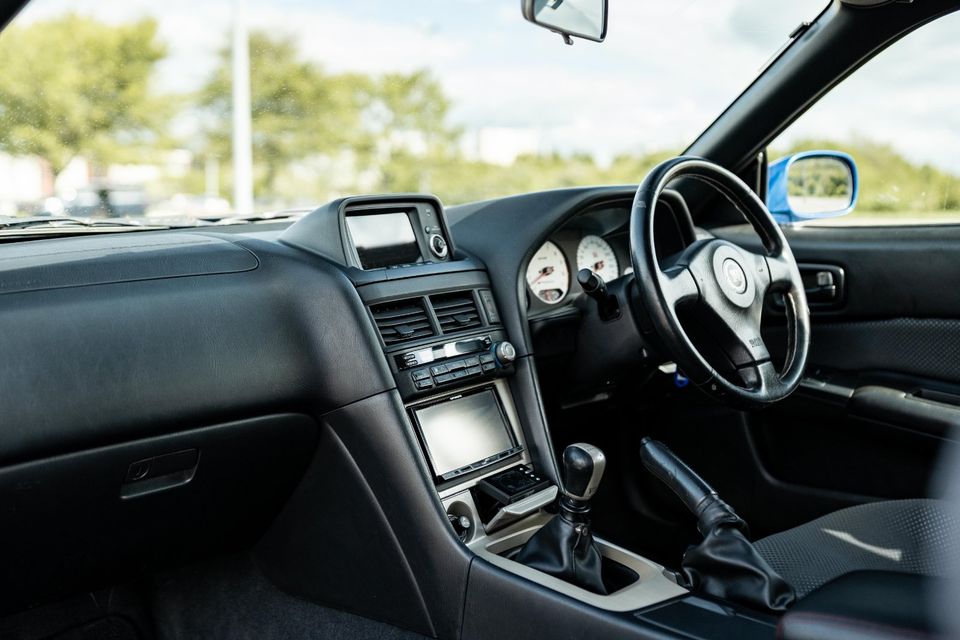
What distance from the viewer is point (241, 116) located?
31.5ft

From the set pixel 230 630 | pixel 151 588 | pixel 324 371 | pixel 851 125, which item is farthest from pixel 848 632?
pixel 851 125

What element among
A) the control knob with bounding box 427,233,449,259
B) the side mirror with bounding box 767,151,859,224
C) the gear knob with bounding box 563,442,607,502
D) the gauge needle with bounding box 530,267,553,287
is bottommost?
the gear knob with bounding box 563,442,607,502

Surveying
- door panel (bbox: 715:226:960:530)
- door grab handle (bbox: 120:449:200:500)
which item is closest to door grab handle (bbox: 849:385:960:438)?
door panel (bbox: 715:226:960:530)

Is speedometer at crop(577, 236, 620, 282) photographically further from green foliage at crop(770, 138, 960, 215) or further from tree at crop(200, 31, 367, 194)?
tree at crop(200, 31, 367, 194)

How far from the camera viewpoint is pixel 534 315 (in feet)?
7.75

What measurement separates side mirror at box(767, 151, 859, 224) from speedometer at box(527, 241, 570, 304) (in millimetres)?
890

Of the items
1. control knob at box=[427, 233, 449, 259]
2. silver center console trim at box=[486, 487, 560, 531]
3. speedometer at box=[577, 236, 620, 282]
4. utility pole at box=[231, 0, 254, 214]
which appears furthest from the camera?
utility pole at box=[231, 0, 254, 214]

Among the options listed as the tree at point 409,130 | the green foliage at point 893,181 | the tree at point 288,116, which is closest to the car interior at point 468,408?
the green foliage at point 893,181

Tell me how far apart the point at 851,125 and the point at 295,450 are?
2.04 meters

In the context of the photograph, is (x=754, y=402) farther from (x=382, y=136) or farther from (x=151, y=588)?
(x=382, y=136)

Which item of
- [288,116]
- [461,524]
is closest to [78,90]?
[461,524]

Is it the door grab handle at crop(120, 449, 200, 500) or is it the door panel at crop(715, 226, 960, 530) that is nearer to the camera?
the door grab handle at crop(120, 449, 200, 500)

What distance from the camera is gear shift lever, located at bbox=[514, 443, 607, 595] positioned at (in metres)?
1.80

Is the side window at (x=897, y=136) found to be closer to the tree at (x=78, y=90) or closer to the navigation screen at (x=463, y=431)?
the navigation screen at (x=463, y=431)
